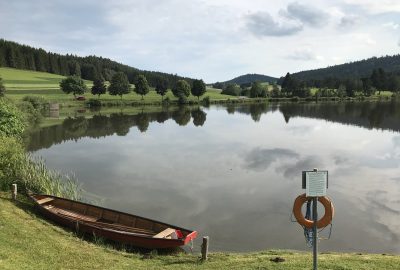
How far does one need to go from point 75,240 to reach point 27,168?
33.3 feet

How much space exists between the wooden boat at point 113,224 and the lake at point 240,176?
2.02 metres

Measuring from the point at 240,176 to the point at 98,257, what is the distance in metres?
18.3

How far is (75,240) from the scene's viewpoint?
17656 millimetres

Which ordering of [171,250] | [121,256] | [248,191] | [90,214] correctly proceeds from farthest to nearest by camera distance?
[248,191], [90,214], [171,250], [121,256]

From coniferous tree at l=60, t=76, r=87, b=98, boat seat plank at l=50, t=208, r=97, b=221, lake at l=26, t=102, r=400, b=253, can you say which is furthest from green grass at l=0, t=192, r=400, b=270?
coniferous tree at l=60, t=76, r=87, b=98

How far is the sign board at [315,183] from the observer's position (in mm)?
10930

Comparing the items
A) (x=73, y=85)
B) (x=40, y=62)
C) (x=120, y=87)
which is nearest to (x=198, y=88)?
(x=120, y=87)

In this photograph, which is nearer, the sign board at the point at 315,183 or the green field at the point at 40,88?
the sign board at the point at 315,183

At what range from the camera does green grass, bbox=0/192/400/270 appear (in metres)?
12.9

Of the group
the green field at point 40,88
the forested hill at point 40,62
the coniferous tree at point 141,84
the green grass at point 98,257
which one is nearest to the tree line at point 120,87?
the coniferous tree at point 141,84

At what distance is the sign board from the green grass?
118 inches

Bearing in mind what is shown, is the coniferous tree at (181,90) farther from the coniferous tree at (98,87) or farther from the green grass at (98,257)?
the green grass at (98,257)

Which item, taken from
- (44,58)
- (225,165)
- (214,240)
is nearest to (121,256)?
(214,240)

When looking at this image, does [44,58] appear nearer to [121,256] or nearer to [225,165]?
[225,165]
